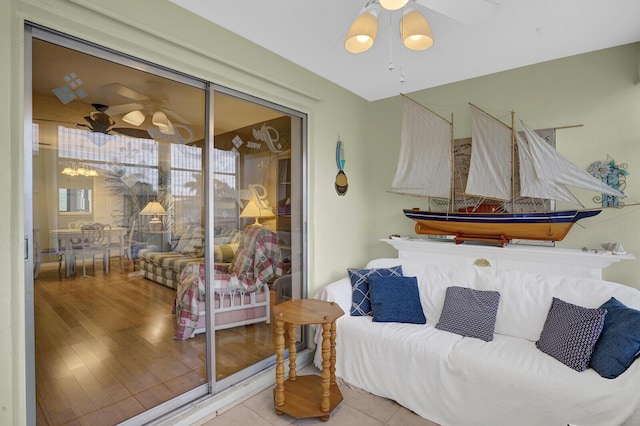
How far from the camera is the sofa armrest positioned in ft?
8.86

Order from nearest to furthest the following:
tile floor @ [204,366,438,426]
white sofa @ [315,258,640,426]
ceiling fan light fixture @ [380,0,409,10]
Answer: ceiling fan light fixture @ [380,0,409,10] < white sofa @ [315,258,640,426] < tile floor @ [204,366,438,426]

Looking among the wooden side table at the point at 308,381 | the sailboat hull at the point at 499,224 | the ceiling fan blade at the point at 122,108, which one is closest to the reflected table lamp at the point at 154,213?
the ceiling fan blade at the point at 122,108

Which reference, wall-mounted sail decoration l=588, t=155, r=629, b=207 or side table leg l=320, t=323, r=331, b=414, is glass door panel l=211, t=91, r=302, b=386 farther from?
wall-mounted sail decoration l=588, t=155, r=629, b=207

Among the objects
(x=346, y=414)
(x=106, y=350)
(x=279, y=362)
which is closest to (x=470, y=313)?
(x=346, y=414)

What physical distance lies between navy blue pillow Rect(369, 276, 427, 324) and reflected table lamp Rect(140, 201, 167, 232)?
170 centimetres

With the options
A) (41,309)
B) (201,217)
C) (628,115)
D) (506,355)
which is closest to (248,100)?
(201,217)

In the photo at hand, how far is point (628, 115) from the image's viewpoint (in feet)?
8.12

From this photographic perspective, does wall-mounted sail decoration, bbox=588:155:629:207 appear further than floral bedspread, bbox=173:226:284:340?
Yes

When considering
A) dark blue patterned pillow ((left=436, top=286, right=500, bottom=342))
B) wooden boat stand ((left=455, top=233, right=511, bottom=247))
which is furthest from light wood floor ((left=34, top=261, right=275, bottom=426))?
wooden boat stand ((left=455, top=233, right=511, bottom=247))

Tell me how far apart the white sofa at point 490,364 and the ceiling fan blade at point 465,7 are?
1881 mm

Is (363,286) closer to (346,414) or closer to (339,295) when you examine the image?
(339,295)

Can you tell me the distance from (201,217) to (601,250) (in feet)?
10.0

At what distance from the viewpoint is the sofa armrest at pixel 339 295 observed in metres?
2.70

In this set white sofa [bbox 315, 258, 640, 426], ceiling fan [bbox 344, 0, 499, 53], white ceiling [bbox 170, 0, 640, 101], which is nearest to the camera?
ceiling fan [bbox 344, 0, 499, 53]
